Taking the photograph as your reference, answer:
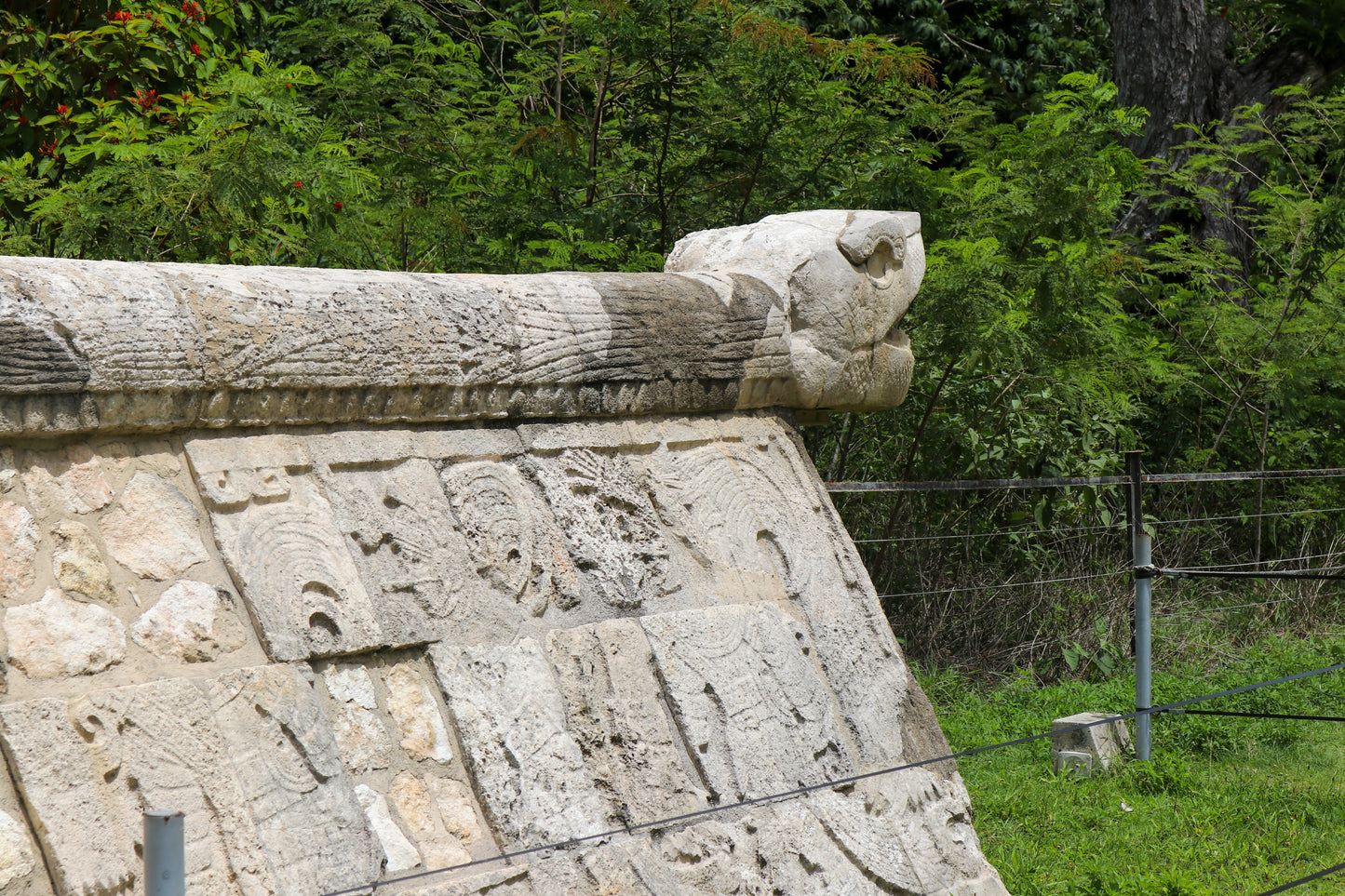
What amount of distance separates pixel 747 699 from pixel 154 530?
1.12m

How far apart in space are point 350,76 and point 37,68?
1.25 metres

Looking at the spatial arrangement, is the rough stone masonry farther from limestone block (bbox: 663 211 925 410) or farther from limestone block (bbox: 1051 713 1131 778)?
Answer: limestone block (bbox: 1051 713 1131 778)

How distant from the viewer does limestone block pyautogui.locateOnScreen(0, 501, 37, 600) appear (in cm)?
169

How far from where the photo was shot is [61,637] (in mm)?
1700

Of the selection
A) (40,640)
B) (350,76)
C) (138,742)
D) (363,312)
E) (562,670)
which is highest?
(350,76)

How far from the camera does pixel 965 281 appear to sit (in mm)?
4750

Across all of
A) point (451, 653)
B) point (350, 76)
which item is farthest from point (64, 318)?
point (350, 76)

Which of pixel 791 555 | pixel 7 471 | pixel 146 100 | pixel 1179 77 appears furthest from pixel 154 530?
pixel 1179 77

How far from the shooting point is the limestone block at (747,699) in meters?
2.24

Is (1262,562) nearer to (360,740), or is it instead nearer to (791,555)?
(791,555)

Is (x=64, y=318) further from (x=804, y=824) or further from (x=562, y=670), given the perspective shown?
(x=804, y=824)

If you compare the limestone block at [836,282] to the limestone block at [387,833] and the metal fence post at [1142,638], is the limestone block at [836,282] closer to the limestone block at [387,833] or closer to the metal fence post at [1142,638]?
the limestone block at [387,833]

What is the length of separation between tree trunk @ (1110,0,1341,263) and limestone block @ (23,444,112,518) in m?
7.40

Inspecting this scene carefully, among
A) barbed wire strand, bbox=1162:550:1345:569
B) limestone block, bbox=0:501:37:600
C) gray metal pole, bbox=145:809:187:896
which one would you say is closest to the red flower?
limestone block, bbox=0:501:37:600
